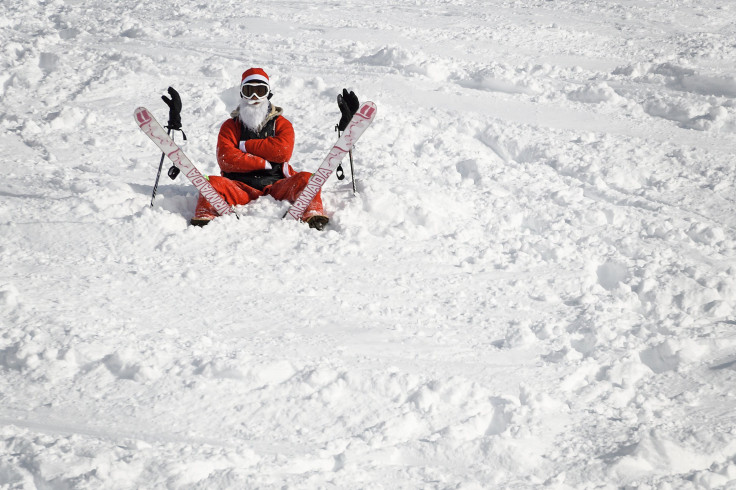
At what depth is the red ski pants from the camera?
16.3 ft

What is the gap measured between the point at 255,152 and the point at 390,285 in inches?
64.2

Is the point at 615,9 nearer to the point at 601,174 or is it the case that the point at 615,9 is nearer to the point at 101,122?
the point at 601,174

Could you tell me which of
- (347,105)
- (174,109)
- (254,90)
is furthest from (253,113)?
(347,105)

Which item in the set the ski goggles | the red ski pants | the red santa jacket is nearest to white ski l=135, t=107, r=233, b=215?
the red ski pants

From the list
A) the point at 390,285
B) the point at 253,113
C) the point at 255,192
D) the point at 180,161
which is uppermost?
the point at 253,113

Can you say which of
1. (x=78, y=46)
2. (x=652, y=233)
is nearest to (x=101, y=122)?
(x=78, y=46)

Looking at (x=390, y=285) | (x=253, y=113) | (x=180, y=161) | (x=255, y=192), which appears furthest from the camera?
(x=255, y=192)

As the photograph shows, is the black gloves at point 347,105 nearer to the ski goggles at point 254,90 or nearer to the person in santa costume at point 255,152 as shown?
the person in santa costume at point 255,152

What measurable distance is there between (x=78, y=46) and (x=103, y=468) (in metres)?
8.19

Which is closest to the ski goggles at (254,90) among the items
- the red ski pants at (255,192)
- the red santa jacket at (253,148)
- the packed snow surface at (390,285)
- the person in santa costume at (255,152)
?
the person in santa costume at (255,152)

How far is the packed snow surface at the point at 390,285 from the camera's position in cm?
301

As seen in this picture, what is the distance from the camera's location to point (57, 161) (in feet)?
20.3

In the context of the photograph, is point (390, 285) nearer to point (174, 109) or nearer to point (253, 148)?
point (253, 148)

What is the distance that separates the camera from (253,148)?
5141 mm
